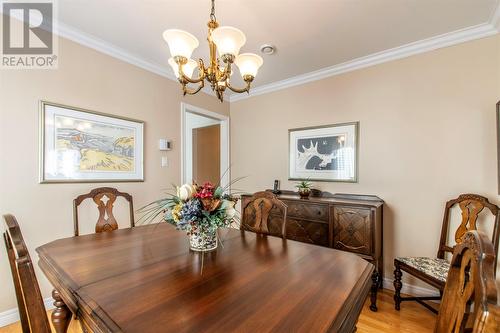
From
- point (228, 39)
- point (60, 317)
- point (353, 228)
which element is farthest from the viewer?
point (353, 228)

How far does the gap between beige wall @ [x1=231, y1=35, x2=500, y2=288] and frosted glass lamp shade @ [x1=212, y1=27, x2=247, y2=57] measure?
6.18 feet

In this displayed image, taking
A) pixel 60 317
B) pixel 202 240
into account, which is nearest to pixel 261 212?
pixel 202 240

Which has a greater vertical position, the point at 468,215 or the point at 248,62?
the point at 248,62

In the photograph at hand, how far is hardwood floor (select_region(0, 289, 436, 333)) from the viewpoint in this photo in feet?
6.01

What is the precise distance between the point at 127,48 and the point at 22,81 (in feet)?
3.21

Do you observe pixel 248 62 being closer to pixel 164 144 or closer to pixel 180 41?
pixel 180 41

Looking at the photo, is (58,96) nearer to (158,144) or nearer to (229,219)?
(158,144)

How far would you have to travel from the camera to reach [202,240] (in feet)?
4.39

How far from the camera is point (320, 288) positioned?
928mm

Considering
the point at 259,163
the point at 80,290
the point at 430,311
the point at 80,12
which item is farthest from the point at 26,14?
the point at 430,311

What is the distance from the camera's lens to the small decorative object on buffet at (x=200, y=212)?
125 centimetres

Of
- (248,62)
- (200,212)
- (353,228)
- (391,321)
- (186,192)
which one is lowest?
(391,321)

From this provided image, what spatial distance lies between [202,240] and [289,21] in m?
1.95

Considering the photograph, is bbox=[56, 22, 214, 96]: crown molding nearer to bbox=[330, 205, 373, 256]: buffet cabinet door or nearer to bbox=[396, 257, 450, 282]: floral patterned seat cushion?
bbox=[330, 205, 373, 256]: buffet cabinet door
